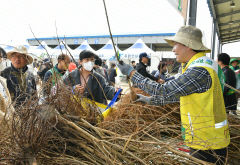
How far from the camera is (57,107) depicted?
974 millimetres

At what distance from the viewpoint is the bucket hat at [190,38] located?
1.39 m

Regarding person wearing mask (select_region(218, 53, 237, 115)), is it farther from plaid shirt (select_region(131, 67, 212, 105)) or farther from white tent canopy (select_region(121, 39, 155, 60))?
white tent canopy (select_region(121, 39, 155, 60))

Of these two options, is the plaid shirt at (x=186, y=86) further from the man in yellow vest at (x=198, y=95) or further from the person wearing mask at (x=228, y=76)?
the person wearing mask at (x=228, y=76)

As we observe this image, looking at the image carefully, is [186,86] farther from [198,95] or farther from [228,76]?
[228,76]

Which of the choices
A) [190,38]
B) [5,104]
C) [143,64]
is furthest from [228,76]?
[5,104]

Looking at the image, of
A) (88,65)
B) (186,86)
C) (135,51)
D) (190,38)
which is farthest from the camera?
(135,51)

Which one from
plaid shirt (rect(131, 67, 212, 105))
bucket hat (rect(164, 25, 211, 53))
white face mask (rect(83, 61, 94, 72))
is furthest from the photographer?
white face mask (rect(83, 61, 94, 72))

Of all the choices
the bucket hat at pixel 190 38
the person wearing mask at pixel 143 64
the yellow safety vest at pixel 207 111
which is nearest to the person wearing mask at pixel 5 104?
the yellow safety vest at pixel 207 111

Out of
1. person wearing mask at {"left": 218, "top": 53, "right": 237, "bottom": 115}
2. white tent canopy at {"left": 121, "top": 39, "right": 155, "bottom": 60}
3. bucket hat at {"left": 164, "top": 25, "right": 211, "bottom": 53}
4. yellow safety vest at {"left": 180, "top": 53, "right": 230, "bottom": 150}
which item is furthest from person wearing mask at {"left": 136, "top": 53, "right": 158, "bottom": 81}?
white tent canopy at {"left": 121, "top": 39, "right": 155, "bottom": 60}

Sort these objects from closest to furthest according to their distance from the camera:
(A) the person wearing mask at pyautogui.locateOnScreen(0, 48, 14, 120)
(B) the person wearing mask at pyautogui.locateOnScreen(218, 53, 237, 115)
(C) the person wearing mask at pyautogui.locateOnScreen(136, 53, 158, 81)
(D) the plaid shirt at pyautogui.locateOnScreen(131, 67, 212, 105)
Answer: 1. (A) the person wearing mask at pyautogui.locateOnScreen(0, 48, 14, 120)
2. (D) the plaid shirt at pyautogui.locateOnScreen(131, 67, 212, 105)
3. (B) the person wearing mask at pyautogui.locateOnScreen(218, 53, 237, 115)
4. (C) the person wearing mask at pyautogui.locateOnScreen(136, 53, 158, 81)

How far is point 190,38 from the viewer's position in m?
1.43

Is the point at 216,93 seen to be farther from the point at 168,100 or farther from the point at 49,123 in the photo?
the point at 49,123

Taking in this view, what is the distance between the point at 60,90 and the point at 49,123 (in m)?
0.35

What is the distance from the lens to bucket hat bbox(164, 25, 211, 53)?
1.39 meters
